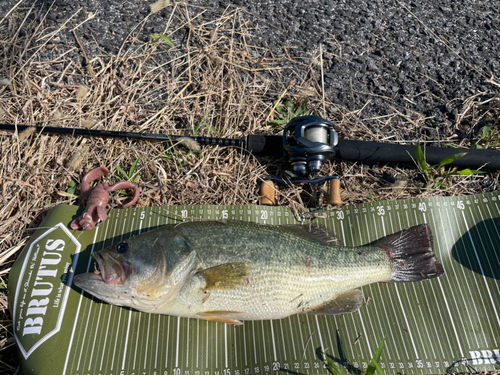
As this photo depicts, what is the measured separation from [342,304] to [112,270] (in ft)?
6.54

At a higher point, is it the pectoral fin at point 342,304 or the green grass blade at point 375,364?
the pectoral fin at point 342,304

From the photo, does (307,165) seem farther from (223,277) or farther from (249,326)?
(249,326)

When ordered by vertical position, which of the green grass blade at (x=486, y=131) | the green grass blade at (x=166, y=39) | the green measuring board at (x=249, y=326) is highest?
the green grass blade at (x=166, y=39)

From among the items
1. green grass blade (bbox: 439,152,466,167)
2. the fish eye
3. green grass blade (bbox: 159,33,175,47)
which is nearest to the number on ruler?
the fish eye

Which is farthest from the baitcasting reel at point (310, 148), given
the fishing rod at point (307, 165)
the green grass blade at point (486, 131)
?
the green grass blade at point (486, 131)

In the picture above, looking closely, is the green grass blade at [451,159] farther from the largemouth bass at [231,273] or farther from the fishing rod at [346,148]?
the largemouth bass at [231,273]

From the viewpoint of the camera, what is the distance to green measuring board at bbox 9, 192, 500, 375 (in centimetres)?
267

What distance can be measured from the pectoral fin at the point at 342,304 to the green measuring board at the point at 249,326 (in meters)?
0.17

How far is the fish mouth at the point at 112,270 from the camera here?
7.80ft

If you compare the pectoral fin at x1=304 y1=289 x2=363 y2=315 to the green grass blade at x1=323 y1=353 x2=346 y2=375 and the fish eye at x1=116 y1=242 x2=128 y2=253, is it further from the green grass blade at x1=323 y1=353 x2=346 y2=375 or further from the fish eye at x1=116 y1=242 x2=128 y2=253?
the fish eye at x1=116 y1=242 x2=128 y2=253

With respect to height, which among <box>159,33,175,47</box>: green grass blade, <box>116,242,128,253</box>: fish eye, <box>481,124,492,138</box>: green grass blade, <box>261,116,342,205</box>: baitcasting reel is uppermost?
<box>159,33,175,47</box>: green grass blade

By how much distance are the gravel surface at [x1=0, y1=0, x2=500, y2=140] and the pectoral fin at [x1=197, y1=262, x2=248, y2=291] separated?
102 inches

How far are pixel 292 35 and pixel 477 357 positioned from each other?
4.22m

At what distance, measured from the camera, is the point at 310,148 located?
313cm
